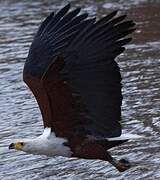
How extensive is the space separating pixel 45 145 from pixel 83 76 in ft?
1.97

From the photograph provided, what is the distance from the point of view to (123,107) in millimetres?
8789

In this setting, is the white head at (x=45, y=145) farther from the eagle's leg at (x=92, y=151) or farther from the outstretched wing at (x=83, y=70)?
the eagle's leg at (x=92, y=151)

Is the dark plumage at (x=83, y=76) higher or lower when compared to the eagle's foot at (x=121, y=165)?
higher

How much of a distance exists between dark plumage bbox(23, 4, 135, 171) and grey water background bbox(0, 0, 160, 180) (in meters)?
0.67

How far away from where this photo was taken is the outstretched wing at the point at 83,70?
5.81 meters

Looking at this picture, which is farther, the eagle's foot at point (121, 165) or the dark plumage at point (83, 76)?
the eagle's foot at point (121, 165)

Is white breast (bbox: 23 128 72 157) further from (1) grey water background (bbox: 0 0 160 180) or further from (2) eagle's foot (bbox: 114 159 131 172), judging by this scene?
(1) grey water background (bbox: 0 0 160 180)

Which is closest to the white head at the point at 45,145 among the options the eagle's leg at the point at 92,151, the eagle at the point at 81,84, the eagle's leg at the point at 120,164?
the eagle at the point at 81,84

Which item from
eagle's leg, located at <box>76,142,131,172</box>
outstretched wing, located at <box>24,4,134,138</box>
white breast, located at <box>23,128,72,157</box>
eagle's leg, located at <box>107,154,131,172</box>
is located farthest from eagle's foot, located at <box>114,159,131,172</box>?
white breast, located at <box>23,128,72,157</box>

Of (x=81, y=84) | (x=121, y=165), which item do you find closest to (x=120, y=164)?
(x=121, y=165)

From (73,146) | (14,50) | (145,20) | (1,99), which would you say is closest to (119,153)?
(73,146)

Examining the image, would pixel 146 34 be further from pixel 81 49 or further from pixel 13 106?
pixel 81 49

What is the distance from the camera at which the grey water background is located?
686 centimetres

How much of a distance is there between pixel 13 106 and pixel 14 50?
10.5 feet
